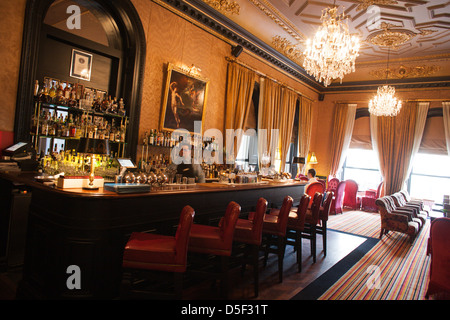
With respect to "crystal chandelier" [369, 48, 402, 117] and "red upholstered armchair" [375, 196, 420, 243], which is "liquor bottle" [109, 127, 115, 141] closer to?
"red upholstered armchair" [375, 196, 420, 243]

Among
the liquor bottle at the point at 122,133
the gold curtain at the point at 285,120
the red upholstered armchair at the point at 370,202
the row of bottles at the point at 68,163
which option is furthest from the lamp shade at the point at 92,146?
the red upholstered armchair at the point at 370,202

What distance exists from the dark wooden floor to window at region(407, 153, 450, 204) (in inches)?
272

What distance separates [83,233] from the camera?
2.44 m

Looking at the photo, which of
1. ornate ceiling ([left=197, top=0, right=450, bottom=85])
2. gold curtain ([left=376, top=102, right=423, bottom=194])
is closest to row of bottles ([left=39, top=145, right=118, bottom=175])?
ornate ceiling ([left=197, top=0, right=450, bottom=85])

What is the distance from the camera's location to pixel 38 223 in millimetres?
2701

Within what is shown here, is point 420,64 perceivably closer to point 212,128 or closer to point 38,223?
point 212,128

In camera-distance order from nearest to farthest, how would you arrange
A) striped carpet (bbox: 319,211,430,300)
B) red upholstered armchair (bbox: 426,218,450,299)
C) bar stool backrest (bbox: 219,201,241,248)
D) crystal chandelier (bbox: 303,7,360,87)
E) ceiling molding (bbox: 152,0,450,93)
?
bar stool backrest (bbox: 219,201,241,248) < red upholstered armchair (bbox: 426,218,450,299) < striped carpet (bbox: 319,211,430,300) < crystal chandelier (bbox: 303,7,360,87) < ceiling molding (bbox: 152,0,450,93)

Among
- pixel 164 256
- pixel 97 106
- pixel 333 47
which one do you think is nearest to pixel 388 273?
pixel 333 47

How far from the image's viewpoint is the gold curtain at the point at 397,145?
972cm

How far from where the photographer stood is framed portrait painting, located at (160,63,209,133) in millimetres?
5516

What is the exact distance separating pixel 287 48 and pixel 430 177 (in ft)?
21.3

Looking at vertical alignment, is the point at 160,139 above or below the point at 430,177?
above

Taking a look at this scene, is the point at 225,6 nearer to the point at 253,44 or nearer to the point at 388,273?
the point at 253,44

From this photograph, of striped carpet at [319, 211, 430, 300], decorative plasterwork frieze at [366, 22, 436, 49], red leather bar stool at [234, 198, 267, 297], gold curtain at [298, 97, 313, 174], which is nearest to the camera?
red leather bar stool at [234, 198, 267, 297]
